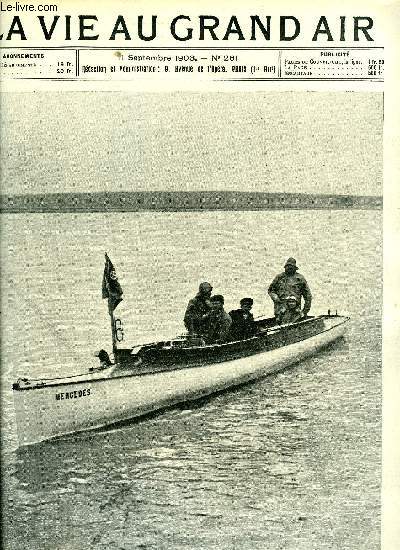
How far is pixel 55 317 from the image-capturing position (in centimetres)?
93

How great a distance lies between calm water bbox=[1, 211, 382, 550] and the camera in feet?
3.03

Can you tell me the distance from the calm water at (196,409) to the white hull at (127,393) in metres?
0.02

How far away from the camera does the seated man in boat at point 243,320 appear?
95 centimetres

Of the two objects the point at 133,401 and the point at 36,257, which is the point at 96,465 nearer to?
the point at 133,401

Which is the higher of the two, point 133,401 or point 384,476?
point 133,401

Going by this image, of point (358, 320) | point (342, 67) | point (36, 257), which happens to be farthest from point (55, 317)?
point (342, 67)

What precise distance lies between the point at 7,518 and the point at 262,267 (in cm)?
47

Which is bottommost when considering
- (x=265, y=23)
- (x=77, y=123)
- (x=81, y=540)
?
(x=81, y=540)

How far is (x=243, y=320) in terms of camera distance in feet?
3.13

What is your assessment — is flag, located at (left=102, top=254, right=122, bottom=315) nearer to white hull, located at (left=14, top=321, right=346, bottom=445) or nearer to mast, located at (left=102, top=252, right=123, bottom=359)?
mast, located at (left=102, top=252, right=123, bottom=359)

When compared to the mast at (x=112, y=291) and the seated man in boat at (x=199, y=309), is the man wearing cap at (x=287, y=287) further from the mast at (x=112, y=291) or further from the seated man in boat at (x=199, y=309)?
the mast at (x=112, y=291)
